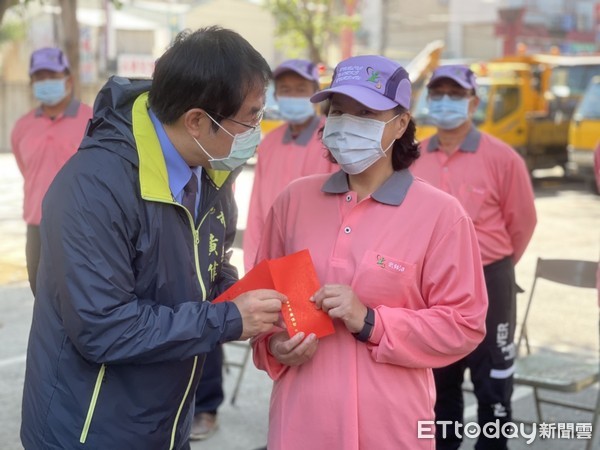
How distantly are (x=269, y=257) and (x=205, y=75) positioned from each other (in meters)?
0.75

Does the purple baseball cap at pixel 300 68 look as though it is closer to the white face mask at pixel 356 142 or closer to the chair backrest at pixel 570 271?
the chair backrest at pixel 570 271

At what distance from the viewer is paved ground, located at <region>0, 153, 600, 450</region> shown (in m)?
4.93

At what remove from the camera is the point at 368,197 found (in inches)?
100

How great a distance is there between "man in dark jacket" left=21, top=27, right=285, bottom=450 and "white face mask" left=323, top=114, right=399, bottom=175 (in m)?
0.36

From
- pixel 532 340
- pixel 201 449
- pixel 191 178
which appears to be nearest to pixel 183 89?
pixel 191 178

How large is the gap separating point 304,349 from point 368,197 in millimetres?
488

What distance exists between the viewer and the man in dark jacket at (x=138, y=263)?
6.88ft

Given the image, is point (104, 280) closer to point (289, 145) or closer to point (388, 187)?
point (388, 187)

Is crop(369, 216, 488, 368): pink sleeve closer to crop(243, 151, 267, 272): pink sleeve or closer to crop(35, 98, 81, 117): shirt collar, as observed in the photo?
crop(243, 151, 267, 272): pink sleeve

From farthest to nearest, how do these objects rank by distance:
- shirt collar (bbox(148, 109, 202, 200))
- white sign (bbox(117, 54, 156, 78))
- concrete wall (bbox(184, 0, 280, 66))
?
Answer: concrete wall (bbox(184, 0, 280, 66)), white sign (bbox(117, 54, 156, 78)), shirt collar (bbox(148, 109, 202, 200))

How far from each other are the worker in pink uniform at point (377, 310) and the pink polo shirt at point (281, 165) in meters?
2.31

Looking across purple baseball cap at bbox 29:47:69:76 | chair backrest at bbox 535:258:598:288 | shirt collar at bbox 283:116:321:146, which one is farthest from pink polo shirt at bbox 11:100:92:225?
chair backrest at bbox 535:258:598:288

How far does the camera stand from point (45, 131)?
18.6 ft

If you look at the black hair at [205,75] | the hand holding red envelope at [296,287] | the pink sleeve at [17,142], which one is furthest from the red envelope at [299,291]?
the pink sleeve at [17,142]
